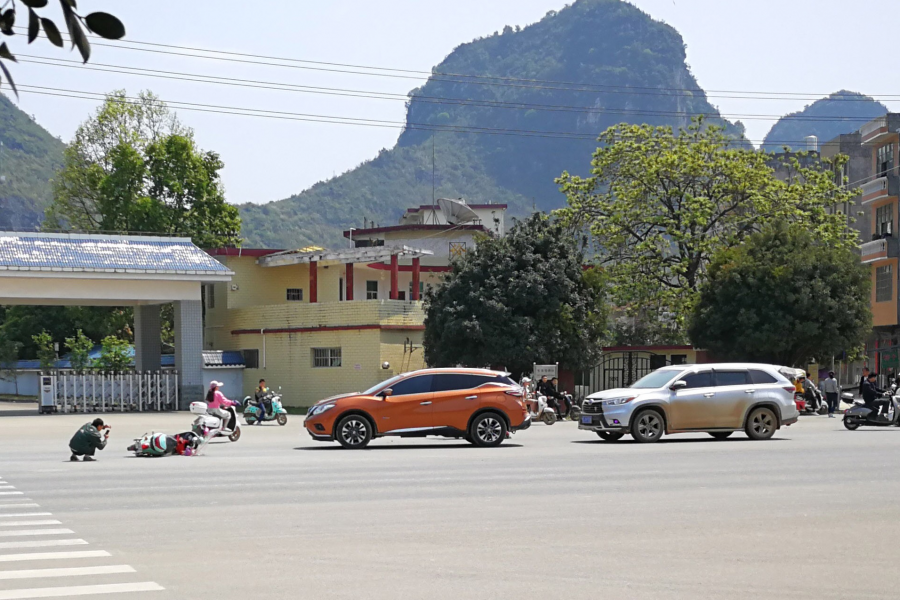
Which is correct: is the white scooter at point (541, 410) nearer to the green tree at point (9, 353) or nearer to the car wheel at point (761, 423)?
the car wheel at point (761, 423)

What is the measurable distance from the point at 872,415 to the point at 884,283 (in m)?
25.7

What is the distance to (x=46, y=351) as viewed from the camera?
68.8 meters

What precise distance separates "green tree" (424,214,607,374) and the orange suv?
1616cm

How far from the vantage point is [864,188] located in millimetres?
56031

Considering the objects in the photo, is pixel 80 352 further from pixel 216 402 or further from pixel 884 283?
pixel 884 283

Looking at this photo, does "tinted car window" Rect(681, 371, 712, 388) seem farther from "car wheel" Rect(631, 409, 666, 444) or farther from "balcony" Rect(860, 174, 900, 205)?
"balcony" Rect(860, 174, 900, 205)

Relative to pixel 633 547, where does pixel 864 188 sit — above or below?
above

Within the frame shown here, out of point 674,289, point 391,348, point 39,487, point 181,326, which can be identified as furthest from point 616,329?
point 39,487

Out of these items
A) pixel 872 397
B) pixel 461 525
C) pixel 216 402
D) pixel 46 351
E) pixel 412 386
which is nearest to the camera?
pixel 461 525

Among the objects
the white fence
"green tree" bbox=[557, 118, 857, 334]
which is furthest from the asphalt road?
"green tree" bbox=[557, 118, 857, 334]

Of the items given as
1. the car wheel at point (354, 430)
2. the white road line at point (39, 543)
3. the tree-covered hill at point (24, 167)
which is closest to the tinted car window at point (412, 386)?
the car wheel at point (354, 430)

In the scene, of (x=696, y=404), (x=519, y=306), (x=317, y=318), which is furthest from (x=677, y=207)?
(x=696, y=404)

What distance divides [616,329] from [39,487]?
46236 mm

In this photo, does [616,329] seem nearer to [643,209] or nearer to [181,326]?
[643,209]
